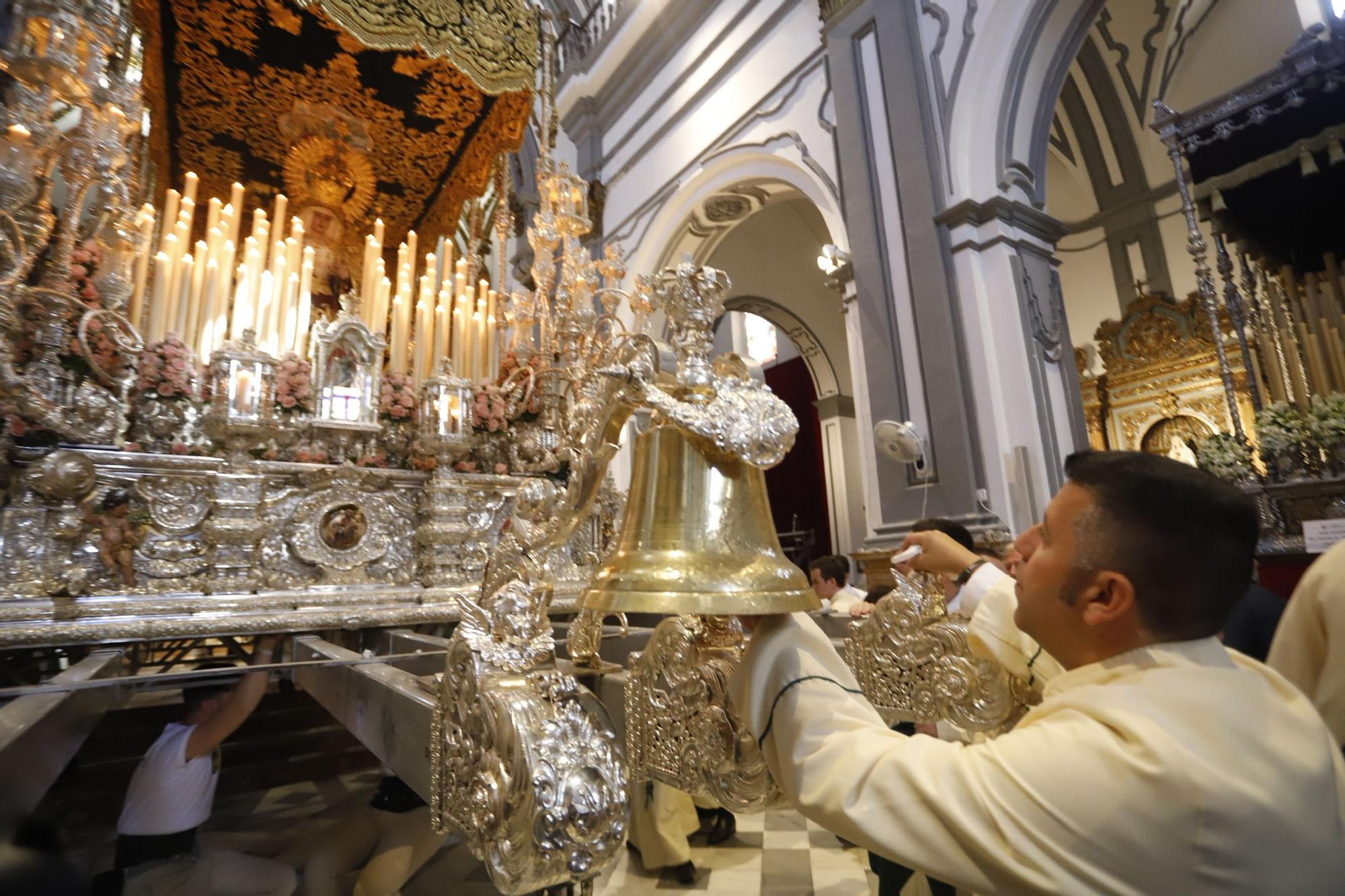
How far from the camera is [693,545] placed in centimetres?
93

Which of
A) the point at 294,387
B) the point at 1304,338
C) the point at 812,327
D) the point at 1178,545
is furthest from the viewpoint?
the point at 812,327

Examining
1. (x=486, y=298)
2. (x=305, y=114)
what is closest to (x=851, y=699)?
(x=486, y=298)

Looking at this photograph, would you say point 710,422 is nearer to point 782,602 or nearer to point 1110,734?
point 782,602

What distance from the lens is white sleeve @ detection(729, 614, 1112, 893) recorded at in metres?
0.61

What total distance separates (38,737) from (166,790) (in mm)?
1065

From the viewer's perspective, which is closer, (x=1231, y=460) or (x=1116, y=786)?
(x=1116, y=786)

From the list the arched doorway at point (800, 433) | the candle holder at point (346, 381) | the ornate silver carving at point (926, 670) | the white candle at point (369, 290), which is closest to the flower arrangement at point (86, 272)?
the candle holder at point (346, 381)

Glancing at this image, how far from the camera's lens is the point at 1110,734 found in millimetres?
632

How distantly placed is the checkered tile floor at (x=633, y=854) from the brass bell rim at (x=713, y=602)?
1.71m

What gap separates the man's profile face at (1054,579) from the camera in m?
0.78

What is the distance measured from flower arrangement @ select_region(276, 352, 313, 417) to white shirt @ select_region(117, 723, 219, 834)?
135 centimetres

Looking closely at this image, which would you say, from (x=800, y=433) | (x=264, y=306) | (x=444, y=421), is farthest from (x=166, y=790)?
(x=800, y=433)

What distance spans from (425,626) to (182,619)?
0.93 meters

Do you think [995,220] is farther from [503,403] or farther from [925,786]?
[925,786]
